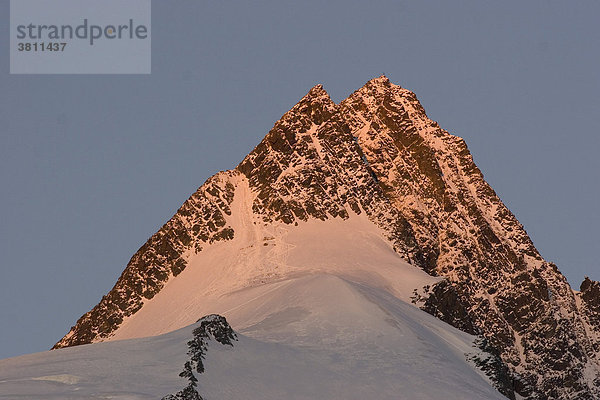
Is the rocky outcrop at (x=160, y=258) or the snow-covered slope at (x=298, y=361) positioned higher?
the rocky outcrop at (x=160, y=258)

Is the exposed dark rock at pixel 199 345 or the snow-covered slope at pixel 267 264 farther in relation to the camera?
the snow-covered slope at pixel 267 264

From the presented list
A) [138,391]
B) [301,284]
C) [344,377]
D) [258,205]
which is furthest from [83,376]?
[258,205]

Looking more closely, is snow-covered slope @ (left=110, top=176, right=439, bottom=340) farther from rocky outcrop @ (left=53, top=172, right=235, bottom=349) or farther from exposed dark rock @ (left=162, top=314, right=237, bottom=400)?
exposed dark rock @ (left=162, top=314, right=237, bottom=400)

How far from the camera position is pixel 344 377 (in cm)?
9800

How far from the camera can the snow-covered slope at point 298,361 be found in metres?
85.9

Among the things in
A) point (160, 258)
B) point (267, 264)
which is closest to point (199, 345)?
point (267, 264)

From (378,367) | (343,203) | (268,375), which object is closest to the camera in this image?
(268,375)

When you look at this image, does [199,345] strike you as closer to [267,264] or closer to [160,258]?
[267,264]

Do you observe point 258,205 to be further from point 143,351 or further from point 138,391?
point 138,391

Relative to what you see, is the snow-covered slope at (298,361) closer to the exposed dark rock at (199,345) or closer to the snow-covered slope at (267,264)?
the exposed dark rock at (199,345)

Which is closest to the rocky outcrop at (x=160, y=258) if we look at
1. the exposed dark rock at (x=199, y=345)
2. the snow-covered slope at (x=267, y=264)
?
the snow-covered slope at (x=267, y=264)

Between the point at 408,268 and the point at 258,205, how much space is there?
2809 cm

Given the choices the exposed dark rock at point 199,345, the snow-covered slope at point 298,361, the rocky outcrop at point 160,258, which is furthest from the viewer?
the rocky outcrop at point 160,258

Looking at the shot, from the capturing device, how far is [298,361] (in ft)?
328
